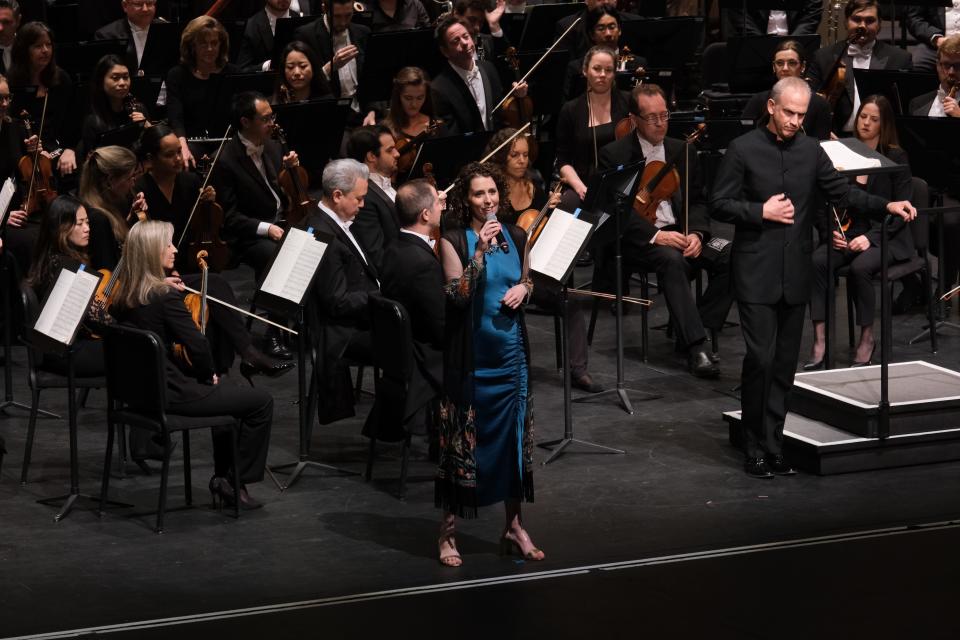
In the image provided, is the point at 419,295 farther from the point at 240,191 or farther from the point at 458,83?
the point at 458,83

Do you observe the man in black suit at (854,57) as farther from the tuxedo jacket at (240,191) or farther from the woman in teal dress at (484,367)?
the woman in teal dress at (484,367)

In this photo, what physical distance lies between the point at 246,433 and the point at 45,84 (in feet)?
10.6

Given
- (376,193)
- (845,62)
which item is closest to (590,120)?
(376,193)

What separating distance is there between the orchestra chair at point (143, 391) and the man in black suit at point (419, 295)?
700mm

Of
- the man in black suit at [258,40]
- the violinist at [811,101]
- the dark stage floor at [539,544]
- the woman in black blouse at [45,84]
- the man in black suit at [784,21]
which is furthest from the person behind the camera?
the man in black suit at [784,21]

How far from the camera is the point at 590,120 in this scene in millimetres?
7770

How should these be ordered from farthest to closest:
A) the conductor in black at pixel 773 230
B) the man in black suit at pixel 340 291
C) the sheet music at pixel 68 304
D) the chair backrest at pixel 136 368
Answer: the man in black suit at pixel 340 291 < the conductor in black at pixel 773 230 < the sheet music at pixel 68 304 < the chair backrest at pixel 136 368

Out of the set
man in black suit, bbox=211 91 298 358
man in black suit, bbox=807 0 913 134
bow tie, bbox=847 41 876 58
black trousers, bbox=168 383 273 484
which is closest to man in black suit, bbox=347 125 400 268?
man in black suit, bbox=211 91 298 358

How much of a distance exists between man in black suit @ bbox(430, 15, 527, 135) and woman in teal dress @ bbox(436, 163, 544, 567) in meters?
3.43

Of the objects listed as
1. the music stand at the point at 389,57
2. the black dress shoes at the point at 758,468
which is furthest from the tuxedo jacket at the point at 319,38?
the black dress shoes at the point at 758,468

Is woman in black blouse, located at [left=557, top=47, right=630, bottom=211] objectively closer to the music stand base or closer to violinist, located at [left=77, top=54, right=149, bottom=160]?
the music stand base

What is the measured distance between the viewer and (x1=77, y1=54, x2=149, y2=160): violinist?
25.4 ft

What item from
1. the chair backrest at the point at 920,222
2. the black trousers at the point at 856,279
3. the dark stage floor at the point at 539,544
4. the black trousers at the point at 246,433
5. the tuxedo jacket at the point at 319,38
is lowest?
the dark stage floor at the point at 539,544

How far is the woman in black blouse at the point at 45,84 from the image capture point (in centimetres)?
783
